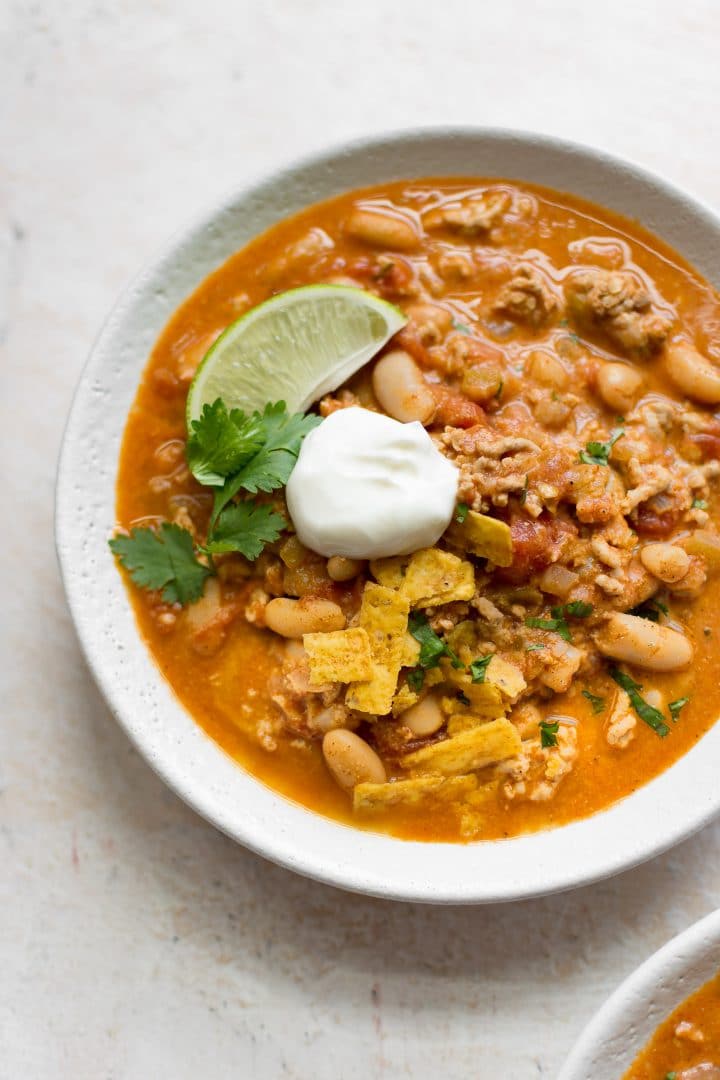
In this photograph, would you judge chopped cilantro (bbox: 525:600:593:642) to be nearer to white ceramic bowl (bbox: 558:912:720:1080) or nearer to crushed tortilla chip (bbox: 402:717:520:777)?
crushed tortilla chip (bbox: 402:717:520:777)

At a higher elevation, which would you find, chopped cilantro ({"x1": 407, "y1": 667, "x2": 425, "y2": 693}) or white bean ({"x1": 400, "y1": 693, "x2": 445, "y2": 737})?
chopped cilantro ({"x1": 407, "y1": 667, "x2": 425, "y2": 693})

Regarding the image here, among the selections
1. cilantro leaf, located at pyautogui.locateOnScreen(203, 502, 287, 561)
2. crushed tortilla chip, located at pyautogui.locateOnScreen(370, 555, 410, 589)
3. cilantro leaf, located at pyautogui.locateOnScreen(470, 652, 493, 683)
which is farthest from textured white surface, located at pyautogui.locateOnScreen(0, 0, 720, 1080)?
crushed tortilla chip, located at pyautogui.locateOnScreen(370, 555, 410, 589)

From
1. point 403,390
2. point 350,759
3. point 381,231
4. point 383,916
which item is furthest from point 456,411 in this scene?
point 383,916

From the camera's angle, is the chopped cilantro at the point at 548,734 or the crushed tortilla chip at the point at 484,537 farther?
the chopped cilantro at the point at 548,734

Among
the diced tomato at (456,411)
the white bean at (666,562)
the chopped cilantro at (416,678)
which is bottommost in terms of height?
the chopped cilantro at (416,678)

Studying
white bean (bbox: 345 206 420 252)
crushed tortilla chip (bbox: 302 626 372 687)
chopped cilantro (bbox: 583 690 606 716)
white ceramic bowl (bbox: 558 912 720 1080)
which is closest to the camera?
white ceramic bowl (bbox: 558 912 720 1080)

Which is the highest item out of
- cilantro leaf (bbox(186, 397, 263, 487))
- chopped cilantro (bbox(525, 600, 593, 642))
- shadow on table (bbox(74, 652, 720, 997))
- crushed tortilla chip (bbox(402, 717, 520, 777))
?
cilantro leaf (bbox(186, 397, 263, 487))

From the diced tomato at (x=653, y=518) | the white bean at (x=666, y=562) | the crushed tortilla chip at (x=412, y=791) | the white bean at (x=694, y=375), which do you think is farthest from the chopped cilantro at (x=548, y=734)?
the white bean at (x=694, y=375)

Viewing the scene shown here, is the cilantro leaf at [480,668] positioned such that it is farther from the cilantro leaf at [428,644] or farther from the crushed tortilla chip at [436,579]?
the crushed tortilla chip at [436,579]
